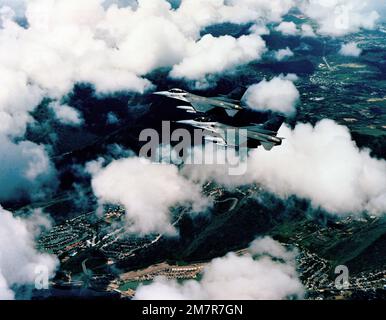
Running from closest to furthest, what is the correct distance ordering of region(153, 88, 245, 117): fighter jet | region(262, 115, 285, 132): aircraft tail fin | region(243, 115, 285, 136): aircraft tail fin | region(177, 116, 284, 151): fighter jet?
region(177, 116, 284, 151): fighter jet
region(153, 88, 245, 117): fighter jet
region(243, 115, 285, 136): aircraft tail fin
region(262, 115, 285, 132): aircraft tail fin

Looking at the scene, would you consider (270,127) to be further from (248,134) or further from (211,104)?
(211,104)

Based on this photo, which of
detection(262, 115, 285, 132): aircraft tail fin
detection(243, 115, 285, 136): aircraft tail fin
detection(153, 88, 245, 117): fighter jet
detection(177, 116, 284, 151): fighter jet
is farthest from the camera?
detection(262, 115, 285, 132): aircraft tail fin

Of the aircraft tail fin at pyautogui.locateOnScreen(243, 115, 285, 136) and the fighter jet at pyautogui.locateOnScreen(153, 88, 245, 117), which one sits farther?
the aircraft tail fin at pyautogui.locateOnScreen(243, 115, 285, 136)

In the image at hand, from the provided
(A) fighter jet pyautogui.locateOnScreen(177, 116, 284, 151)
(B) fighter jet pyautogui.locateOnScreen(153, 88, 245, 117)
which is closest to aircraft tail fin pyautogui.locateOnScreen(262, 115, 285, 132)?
(A) fighter jet pyautogui.locateOnScreen(177, 116, 284, 151)

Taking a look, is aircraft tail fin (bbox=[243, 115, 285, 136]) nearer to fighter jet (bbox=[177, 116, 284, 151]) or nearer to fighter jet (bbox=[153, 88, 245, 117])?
fighter jet (bbox=[177, 116, 284, 151])

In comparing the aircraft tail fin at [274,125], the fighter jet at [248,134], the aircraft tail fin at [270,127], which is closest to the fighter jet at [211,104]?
the fighter jet at [248,134]
